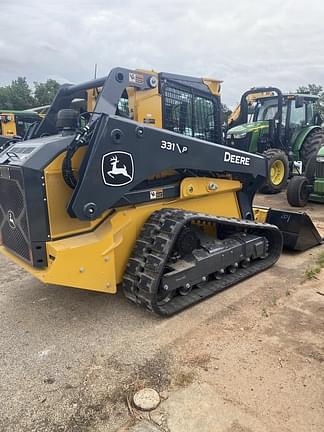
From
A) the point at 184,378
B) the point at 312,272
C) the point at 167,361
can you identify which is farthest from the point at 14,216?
the point at 312,272

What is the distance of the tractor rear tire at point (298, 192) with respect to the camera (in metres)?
8.09

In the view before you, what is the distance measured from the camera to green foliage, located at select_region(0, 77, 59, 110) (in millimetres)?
45594

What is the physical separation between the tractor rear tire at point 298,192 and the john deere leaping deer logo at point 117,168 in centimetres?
564

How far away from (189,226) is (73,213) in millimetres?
1271

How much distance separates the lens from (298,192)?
8070mm

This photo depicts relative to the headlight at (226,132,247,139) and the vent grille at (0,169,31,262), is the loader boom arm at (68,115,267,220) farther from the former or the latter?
the headlight at (226,132,247,139)

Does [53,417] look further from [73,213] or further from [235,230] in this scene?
[235,230]

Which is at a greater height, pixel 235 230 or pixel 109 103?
pixel 109 103

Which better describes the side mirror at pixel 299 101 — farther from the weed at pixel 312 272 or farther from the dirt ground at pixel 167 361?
the dirt ground at pixel 167 361

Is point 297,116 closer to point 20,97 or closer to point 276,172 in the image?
point 276,172

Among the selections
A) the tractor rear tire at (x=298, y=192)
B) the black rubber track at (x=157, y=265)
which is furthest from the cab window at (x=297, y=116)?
the black rubber track at (x=157, y=265)

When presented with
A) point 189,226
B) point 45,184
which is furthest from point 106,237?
point 189,226

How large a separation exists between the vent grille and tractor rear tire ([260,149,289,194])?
7063 millimetres

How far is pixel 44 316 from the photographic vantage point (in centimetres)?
356
